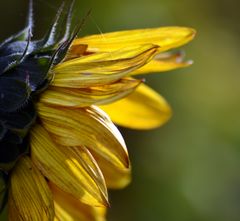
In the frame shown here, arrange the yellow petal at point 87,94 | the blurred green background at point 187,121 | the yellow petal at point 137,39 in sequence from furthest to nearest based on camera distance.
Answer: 1. the blurred green background at point 187,121
2. the yellow petal at point 137,39
3. the yellow petal at point 87,94

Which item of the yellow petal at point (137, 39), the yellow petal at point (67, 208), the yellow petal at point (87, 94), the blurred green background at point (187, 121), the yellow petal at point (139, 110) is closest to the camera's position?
the yellow petal at point (87, 94)

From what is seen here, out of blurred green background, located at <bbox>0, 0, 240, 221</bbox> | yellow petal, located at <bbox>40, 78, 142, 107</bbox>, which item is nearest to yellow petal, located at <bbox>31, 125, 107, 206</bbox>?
yellow petal, located at <bbox>40, 78, 142, 107</bbox>

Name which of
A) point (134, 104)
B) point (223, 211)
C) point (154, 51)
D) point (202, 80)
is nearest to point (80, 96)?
point (154, 51)

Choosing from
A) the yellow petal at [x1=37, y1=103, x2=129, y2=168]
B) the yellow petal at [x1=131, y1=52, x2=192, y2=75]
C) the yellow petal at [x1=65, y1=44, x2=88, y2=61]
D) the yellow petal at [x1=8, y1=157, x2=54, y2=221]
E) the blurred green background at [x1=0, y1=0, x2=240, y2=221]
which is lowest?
the blurred green background at [x1=0, y1=0, x2=240, y2=221]

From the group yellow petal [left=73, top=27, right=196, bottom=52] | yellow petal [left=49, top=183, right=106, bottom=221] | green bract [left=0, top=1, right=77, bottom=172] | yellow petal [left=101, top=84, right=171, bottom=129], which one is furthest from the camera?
yellow petal [left=101, top=84, right=171, bottom=129]

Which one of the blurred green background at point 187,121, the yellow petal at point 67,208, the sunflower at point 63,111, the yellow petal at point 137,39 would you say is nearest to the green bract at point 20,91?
the sunflower at point 63,111

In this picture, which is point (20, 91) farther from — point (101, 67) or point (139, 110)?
point (139, 110)

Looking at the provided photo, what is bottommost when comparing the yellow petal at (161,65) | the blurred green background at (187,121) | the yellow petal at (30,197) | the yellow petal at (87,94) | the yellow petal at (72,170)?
the blurred green background at (187,121)

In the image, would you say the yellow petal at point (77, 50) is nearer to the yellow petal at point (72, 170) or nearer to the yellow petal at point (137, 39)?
the yellow petal at point (137, 39)

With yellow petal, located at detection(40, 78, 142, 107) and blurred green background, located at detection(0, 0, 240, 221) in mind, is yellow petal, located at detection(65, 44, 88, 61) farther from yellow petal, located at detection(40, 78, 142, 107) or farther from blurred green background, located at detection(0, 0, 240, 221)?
blurred green background, located at detection(0, 0, 240, 221)
